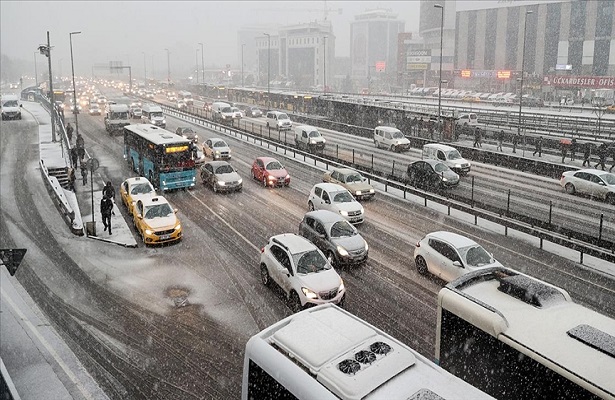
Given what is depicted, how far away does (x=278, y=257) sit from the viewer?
15.8 metres

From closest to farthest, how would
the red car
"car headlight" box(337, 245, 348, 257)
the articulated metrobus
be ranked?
"car headlight" box(337, 245, 348, 257), the articulated metrobus, the red car

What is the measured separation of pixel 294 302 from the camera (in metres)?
14.6

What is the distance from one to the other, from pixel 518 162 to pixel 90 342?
28809 mm

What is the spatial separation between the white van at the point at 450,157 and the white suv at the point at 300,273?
18047 mm

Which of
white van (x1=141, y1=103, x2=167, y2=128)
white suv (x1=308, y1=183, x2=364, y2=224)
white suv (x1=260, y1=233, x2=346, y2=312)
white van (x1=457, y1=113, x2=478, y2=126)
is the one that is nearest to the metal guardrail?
white suv (x1=308, y1=183, x2=364, y2=224)

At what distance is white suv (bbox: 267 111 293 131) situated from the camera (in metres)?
54.3

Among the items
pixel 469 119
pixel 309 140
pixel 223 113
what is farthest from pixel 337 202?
pixel 223 113

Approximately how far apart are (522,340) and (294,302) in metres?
8.32

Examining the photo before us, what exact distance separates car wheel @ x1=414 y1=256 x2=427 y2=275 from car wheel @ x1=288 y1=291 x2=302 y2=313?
190 inches

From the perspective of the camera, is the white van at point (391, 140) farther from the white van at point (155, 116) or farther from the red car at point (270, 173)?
the white van at point (155, 116)

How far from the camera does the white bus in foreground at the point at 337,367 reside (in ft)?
18.7

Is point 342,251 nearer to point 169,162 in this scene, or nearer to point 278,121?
point 169,162

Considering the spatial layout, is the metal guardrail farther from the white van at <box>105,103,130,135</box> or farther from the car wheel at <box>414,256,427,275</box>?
the white van at <box>105,103,130,135</box>

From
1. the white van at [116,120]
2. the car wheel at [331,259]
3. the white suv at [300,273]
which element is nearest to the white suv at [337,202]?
the car wheel at [331,259]
